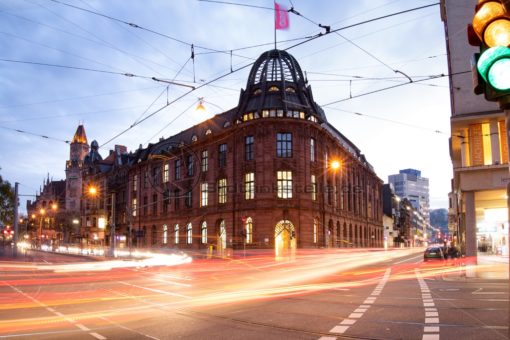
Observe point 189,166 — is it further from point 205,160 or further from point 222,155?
point 222,155

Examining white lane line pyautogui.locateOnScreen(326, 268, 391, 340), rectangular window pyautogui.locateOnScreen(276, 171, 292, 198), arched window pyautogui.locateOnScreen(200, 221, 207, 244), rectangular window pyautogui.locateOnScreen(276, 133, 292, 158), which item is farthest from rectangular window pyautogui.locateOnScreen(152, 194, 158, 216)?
white lane line pyautogui.locateOnScreen(326, 268, 391, 340)

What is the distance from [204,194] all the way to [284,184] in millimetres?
13183

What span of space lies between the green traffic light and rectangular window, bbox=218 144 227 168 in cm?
5519

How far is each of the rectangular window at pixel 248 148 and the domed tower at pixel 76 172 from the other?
77.2 metres

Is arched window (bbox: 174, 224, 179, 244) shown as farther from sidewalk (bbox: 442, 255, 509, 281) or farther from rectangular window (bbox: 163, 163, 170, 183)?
sidewalk (bbox: 442, 255, 509, 281)

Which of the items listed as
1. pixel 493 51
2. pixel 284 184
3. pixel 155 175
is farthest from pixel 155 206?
pixel 493 51

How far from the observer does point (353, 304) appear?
14.0 meters

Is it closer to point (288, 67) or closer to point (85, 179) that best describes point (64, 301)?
point (288, 67)

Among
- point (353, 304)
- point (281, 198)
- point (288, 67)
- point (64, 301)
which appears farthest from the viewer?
point (288, 67)

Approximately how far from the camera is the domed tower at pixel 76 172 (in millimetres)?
128250

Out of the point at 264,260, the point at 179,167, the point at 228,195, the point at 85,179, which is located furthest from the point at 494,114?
the point at 85,179

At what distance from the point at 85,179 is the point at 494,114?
95.7 meters

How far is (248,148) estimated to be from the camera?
55438 mm

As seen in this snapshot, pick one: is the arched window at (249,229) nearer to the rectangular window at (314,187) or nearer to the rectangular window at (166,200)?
the rectangular window at (314,187)
